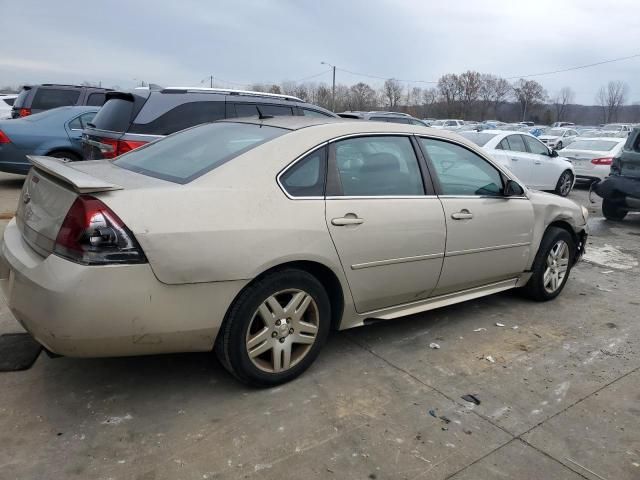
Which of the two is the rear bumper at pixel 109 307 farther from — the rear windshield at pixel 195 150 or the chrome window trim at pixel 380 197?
the chrome window trim at pixel 380 197

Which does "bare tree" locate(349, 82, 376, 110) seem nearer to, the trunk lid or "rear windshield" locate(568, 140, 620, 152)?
"rear windshield" locate(568, 140, 620, 152)

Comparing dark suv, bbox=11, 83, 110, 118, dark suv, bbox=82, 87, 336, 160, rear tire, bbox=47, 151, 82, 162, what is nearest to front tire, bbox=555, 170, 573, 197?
dark suv, bbox=82, 87, 336, 160

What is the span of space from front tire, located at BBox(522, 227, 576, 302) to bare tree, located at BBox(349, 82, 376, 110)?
210 feet

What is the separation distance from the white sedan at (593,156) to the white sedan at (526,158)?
131cm

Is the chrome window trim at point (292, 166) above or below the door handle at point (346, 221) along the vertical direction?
above

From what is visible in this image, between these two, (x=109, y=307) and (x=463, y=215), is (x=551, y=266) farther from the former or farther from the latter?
(x=109, y=307)

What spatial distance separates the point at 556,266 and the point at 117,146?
15.5 feet

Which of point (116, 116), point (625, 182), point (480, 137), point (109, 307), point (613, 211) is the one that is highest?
point (116, 116)

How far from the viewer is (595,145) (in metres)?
13.7

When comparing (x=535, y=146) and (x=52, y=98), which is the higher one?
(x=52, y=98)

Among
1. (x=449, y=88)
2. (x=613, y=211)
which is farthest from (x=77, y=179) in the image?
(x=449, y=88)

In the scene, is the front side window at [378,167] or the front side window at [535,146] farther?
the front side window at [535,146]

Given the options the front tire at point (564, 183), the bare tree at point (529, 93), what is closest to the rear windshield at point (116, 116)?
the front tire at point (564, 183)

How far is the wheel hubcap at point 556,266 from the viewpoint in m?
4.74
